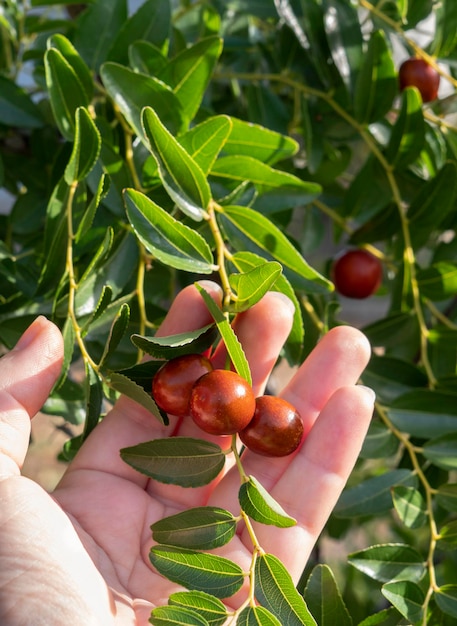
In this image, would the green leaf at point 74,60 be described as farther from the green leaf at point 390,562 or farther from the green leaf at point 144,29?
the green leaf at point 390,562

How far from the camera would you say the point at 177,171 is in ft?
3.01

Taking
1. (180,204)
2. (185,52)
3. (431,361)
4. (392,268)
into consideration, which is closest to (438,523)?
(431,361)

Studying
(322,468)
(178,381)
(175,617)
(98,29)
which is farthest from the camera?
(98,29)

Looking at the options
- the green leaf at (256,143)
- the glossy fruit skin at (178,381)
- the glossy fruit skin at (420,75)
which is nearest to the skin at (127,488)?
the glossy fruit skin at (178,381)

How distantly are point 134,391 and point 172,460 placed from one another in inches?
3.7

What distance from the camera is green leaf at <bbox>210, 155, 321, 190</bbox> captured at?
3.44 feet

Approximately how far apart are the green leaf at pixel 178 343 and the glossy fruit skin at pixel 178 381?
0.01 meters

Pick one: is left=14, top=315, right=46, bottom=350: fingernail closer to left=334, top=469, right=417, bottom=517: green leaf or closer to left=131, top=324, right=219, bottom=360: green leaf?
left=131, top=324, right=219, bottom=360: green leaf

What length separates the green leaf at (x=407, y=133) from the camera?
1185 millimetres

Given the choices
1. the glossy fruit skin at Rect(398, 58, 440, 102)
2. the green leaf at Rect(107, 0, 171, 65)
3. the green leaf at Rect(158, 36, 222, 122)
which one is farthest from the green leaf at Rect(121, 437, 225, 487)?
the glossy fruit skin at Rect(398, 58, 440, 102)

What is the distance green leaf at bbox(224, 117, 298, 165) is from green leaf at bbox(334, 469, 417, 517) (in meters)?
0.49

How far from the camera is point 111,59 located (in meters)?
1.15

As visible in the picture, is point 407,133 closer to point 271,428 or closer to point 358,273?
point 358,273

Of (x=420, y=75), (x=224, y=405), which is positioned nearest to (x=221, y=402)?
(x=224, y=405)
